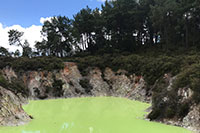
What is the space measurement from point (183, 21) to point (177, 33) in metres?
4.68

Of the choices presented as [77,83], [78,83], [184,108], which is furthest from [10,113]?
[78,83]

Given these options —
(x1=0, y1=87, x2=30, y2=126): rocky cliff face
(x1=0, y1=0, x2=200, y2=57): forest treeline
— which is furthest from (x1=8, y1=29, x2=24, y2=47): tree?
(x1=0, y1=87, x2=30, y2=126): rocky cliff face

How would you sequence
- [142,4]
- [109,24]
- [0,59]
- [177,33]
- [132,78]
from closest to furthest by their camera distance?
[132,78]
[0,59]
[177,33]
[142,4]
[109,24]

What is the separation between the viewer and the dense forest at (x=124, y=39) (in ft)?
119

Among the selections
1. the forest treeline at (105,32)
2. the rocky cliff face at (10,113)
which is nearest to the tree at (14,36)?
the forest treeline at (105,32)

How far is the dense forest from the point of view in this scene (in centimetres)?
3641

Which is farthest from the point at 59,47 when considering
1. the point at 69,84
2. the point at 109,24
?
the point at 69,84

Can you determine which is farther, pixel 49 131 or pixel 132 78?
pixel 132 78

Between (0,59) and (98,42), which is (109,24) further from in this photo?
(0,59)

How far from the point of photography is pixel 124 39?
170 feet

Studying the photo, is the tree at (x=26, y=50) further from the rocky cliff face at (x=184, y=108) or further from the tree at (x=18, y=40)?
the rocky cliff face at (x=184, y=108)

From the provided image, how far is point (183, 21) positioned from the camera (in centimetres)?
4056

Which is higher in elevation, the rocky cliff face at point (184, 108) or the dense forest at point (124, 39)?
the dense forest at point (124, 39)

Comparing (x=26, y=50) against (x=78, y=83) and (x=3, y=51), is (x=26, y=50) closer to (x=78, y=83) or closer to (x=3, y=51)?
(x=3, y=51)
